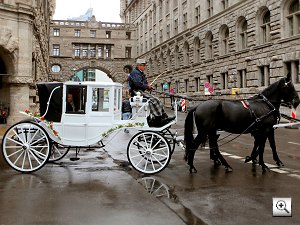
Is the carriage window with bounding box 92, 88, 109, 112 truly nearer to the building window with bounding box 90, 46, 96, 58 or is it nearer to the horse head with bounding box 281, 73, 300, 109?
the horse head with bounding box 281, 73, 300, 109

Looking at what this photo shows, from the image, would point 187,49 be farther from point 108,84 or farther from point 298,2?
point 108,84

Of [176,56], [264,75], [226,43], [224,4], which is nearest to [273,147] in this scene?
[264,75]

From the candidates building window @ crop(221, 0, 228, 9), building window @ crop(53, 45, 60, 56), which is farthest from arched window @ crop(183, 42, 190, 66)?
building window @ crop(53, 45, 60, 56)

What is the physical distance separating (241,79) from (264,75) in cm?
382

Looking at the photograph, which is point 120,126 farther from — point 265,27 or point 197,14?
point 197,14

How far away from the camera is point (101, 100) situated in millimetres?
8250

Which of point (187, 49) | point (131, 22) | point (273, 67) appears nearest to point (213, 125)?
point (273, 67)

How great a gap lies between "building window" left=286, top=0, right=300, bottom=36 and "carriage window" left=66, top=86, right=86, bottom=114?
22298 mm

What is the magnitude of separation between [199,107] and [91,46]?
67.8 m

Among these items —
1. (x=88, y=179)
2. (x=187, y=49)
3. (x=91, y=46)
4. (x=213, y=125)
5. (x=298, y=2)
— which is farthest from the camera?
(x=91, y=46)

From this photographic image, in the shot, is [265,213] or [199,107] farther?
[199,107]

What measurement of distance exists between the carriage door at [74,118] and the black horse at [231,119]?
237cm

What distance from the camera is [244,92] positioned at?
31.5 meters

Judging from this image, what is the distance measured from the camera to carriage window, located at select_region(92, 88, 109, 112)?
8.20 meters
